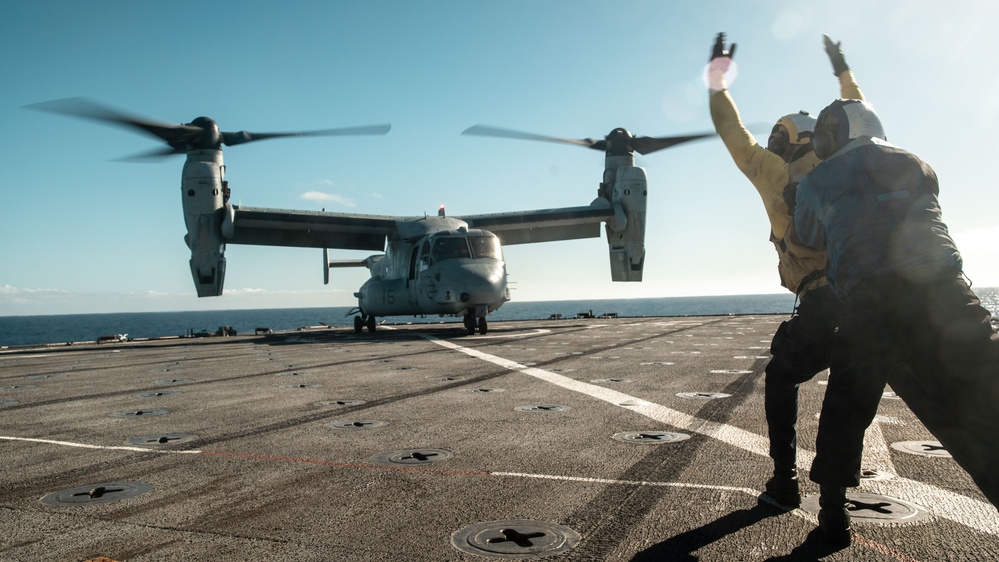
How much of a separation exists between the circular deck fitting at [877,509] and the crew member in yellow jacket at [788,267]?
16 cm

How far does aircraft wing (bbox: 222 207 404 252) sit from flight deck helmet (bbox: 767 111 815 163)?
21359mm

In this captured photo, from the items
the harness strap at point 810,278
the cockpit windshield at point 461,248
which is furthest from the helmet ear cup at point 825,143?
the cockpit windshield at point 461,248

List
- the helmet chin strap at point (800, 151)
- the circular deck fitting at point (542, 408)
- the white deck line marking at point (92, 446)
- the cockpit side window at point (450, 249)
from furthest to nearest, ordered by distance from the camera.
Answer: the cockpit side window at point (450, 249), the circular deck fitting at point (542, 408), the white deck line marking at point (92, 446), the helmet chin strap at point (800, 151)

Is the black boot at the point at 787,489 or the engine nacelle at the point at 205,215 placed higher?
the engine nacelle at the point at 205,215

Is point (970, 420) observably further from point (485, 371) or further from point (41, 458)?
point (485, 371)

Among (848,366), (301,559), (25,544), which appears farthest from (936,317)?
(25,544)

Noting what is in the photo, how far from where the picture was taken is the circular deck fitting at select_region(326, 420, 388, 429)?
5.42m

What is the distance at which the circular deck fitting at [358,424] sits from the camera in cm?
542

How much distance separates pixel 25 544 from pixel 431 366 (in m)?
8.10

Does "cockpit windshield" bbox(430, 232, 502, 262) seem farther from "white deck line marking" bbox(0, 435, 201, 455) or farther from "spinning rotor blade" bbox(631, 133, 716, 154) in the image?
"white deck line marking" bbox(0, 435, 201, 455)

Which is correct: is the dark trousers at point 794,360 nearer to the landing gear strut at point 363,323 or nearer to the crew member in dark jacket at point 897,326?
the crew member in dark jacket at point 897,326

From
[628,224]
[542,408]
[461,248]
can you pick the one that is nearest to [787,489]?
[542,408]

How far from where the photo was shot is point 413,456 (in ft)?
14.1

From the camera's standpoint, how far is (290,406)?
6695mm
